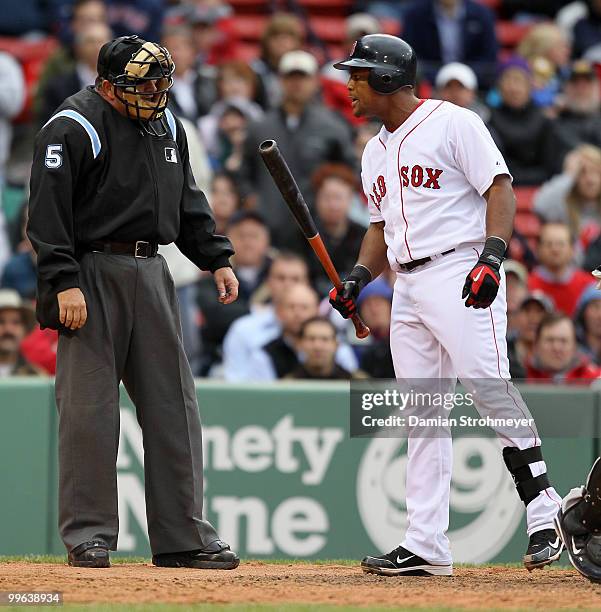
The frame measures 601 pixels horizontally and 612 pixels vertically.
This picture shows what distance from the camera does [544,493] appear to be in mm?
5844

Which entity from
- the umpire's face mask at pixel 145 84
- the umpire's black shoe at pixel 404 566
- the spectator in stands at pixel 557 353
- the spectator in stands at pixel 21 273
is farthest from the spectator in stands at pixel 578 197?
the umpire's face mask at pixel 145 84

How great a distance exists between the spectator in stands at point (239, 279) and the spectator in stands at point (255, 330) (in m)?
0.19

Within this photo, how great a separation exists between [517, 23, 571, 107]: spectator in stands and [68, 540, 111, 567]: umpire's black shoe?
8.39 meters

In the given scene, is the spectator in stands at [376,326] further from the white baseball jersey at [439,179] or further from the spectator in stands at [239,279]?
the white baseball jersey at [439,179]

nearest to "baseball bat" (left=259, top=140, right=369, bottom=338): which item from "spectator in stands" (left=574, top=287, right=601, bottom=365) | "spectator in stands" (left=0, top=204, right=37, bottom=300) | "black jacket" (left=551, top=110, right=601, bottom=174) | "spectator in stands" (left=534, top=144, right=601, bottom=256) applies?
"spectator in stands" (left=574, top=287, right=601, bottom=365)

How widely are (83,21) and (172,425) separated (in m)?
6.41

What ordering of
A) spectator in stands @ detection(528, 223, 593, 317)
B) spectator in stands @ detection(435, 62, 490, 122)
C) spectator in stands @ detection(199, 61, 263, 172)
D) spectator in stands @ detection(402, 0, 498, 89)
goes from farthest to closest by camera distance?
spectator in stands @ detection(402, 0, 498, 89) < spectator in stands @ detection(199, 61, 263, 172) < spectator in stands @ detection(435, 62, 490, 122) < spectator in stands @ detection(528, 223, 593, 317)

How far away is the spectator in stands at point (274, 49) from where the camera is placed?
41.0 feet

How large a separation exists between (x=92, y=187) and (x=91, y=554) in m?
1.57

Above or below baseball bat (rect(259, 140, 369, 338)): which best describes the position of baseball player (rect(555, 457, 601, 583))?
below

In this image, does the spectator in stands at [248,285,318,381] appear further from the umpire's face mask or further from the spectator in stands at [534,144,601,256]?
the umpire's face mask

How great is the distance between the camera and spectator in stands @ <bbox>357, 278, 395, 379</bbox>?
9.48 metres

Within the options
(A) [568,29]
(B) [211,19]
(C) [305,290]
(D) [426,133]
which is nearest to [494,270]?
(D) [426,133]

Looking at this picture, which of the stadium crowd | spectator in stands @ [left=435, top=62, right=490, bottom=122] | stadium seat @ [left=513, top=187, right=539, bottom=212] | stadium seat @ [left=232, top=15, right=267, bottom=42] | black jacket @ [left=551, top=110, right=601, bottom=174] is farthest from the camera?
stadium seat @ [left=232, top=15, right=267, bottom=42]
